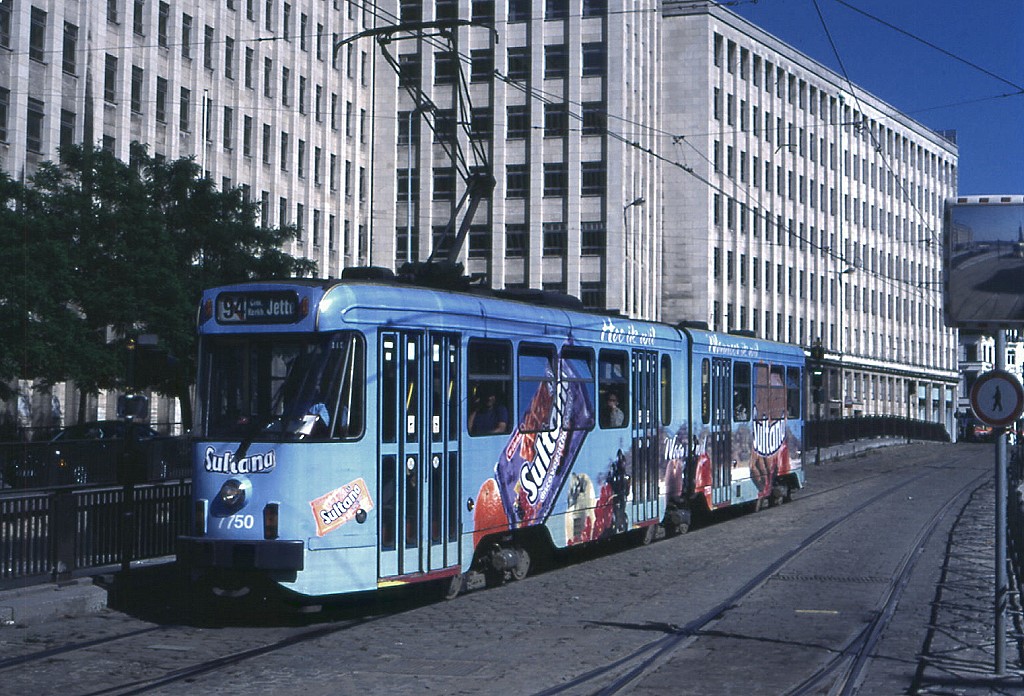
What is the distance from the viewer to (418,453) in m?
13.2

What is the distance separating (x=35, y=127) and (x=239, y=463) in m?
38.0

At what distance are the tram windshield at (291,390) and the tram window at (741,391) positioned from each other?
478 inches

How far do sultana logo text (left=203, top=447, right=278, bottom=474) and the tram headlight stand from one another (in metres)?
0.10

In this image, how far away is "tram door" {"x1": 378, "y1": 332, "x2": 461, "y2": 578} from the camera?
12.8 meters

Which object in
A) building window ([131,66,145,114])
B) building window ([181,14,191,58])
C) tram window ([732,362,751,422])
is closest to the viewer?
tram window ([732,362,751,422])

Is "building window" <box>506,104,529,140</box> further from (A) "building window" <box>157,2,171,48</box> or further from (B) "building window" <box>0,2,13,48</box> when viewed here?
(B) "building window" <box>0,2,13,48</box>

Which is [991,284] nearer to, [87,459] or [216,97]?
[87,459]

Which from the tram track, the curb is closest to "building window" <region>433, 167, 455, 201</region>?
Result: the tram track

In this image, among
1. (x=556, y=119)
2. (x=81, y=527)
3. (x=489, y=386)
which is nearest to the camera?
(x=81, y=527)

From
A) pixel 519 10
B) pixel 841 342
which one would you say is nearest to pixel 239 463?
pixel 519 10

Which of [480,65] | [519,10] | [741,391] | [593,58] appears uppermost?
[519,10]

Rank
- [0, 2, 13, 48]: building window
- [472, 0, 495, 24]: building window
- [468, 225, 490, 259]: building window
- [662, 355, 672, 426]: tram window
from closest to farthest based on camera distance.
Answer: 1. [662, 355, 672, 426]: tram window
2. [0, 2, 13, 48]: building window
3. [472, 0, 495, 24]: building window
4. [468, 225, 490, 259]: building window

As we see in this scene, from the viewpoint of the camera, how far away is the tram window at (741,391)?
23.7 m

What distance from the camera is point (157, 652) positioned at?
11.0 meters
